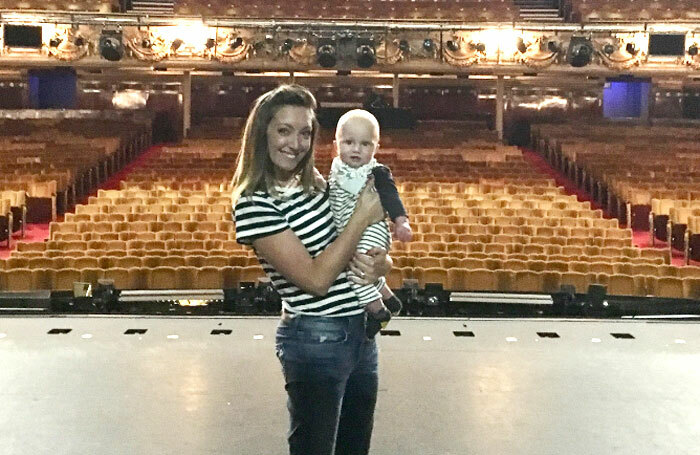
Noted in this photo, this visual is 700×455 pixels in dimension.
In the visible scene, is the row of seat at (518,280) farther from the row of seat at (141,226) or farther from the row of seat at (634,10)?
the row of seat at (634,10)

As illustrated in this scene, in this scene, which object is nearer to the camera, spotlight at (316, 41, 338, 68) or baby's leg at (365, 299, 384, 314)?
baby's leg at (365, 299, 384, 314)

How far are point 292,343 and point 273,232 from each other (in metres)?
0.16

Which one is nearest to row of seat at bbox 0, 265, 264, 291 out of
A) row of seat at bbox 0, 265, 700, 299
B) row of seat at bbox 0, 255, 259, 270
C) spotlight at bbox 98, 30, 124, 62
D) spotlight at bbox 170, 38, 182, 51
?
row of seat at bbox 0, 265, 700, 299

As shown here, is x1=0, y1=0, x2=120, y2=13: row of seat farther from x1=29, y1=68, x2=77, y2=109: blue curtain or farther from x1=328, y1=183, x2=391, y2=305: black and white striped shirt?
x1=328, y1=183, x2=391, y2=305: black and white striped shirt

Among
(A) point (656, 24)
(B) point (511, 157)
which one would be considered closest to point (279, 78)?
(B) point (511, 157)

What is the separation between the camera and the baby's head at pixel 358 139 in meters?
1.19

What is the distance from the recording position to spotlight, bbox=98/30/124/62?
31.4 ft

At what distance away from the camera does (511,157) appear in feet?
29.3

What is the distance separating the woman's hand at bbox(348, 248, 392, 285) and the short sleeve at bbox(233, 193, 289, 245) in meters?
0.11

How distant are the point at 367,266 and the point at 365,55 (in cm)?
884

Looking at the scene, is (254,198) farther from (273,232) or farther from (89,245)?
(89,245)

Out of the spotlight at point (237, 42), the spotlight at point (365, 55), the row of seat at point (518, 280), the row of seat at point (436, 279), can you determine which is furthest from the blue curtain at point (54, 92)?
the row of seat at point (518, 280)

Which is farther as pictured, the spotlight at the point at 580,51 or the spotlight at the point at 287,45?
the spotlight at the point at 287,45

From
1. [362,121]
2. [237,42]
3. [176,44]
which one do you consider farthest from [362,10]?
[362,121]
